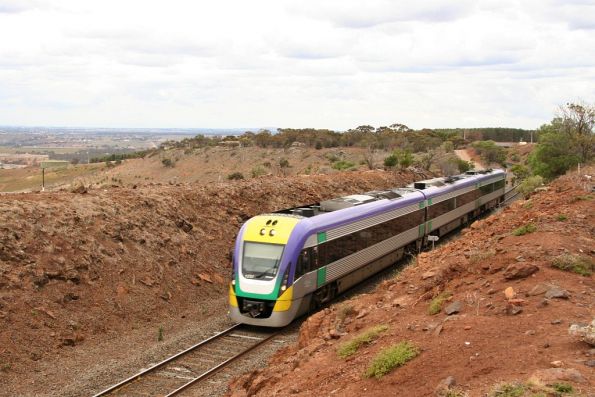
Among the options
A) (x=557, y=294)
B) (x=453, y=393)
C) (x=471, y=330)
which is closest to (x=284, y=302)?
(x=471, y=330)

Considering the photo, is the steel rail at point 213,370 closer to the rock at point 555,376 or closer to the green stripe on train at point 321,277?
the green stripe on train at point 321,277

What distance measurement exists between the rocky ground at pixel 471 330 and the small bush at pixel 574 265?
0.02m

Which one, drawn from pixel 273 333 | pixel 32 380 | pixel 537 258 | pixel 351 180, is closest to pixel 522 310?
pixel 537 258

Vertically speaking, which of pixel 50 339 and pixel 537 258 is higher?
pixel 537 258

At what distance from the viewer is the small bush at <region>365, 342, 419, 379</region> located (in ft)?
33.7

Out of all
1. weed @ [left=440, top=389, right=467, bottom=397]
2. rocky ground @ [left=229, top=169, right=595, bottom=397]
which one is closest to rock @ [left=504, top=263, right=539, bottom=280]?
rocky ground @ [left=229, top=169, right=595, bottom=397]

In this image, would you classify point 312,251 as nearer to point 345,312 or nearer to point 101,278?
point 345,312

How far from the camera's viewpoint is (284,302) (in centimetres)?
1733

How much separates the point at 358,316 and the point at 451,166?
6041 cm

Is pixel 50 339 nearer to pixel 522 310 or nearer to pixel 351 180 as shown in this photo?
pixel 522 310

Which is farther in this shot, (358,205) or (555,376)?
(358,205)

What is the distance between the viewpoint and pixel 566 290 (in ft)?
40.2

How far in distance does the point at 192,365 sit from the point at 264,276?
11.3ft

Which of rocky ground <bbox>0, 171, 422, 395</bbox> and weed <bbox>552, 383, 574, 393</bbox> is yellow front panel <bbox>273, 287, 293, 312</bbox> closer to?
rocky ground <bbox>0, 171, 422, 395</bbox>
